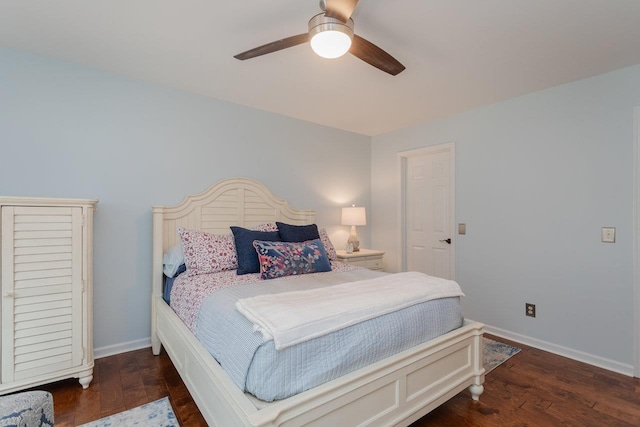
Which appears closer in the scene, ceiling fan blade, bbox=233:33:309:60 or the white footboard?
the white footboard

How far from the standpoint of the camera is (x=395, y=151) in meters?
4.11

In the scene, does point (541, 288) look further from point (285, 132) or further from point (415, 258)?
point (285, 132)

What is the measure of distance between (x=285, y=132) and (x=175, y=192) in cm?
138

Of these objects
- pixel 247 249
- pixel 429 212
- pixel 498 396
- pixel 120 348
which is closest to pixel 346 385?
pixel 498 396

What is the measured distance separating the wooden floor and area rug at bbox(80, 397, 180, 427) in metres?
0.05

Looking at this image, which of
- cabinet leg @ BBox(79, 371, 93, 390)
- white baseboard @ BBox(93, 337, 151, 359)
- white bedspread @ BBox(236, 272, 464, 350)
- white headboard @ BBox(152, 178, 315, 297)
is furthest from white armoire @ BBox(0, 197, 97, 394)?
white bedspread @ BBox(236, 272, 464, 350)

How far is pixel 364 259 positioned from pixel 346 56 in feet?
7.24

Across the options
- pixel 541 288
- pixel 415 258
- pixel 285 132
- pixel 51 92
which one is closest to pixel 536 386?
pixel 541 288

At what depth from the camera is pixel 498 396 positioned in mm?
2031

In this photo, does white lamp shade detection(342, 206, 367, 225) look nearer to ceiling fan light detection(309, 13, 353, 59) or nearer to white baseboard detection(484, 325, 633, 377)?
white baseboard detection(484, 325, 633, 377)

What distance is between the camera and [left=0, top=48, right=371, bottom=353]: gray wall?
2.28 m

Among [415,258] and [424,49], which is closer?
[424,49]

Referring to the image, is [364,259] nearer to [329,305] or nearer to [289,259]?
[289,259]

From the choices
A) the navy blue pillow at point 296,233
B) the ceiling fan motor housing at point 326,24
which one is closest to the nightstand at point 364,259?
the navy blue pillow at point 296,233
